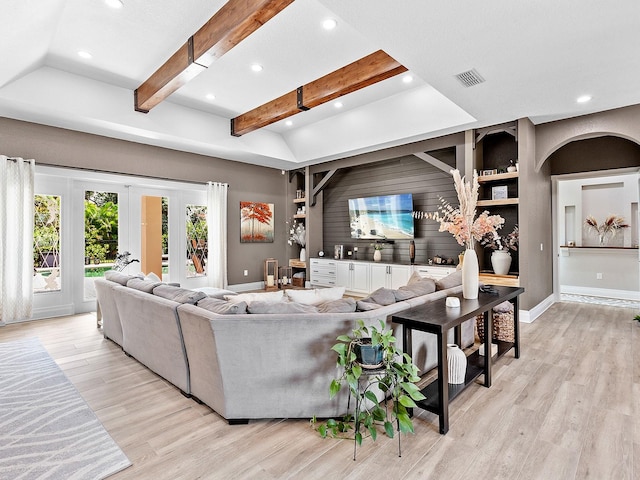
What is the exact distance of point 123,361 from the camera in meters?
3.40

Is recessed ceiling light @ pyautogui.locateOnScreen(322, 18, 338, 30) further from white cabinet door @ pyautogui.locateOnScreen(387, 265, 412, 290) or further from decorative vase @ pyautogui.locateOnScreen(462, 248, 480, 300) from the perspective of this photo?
white cabinet door @ pyautogui.locateOnScreen(387, 265, 412, 290)

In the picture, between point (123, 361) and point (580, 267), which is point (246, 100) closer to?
point (123, 361)

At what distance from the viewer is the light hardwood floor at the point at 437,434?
1.81 meters

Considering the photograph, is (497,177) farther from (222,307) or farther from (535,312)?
(222,307)

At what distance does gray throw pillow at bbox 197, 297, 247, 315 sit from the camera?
2.21 metres

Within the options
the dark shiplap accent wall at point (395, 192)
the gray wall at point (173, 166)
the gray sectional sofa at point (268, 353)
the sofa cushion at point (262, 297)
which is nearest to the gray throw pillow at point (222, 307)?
the gray sectional sofa at point (268, 353)

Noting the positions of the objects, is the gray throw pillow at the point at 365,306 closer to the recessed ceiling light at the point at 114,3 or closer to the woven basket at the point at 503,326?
the woven basket at the point at 503,326

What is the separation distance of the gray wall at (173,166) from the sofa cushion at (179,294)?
142 inches

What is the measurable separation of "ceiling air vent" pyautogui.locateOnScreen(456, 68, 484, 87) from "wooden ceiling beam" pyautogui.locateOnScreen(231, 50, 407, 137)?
0.61 metres

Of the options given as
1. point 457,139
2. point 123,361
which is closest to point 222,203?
point 123,361

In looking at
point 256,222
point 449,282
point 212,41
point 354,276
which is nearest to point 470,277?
point 449,282

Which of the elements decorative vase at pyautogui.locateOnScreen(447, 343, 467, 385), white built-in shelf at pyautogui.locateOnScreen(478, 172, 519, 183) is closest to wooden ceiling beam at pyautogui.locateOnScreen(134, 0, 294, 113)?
decorative vase at pyautogui.locateOnScreen(447, 343, 467, 385)

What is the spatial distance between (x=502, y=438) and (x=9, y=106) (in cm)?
609

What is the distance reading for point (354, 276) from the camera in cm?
684
